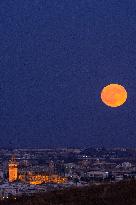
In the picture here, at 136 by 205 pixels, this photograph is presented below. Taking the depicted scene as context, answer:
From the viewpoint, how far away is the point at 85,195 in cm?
1325

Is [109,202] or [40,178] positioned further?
[40,178]

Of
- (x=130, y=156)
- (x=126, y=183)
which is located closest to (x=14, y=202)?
(x=126, y=183)

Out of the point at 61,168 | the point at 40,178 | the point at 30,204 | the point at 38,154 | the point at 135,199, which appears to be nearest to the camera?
the point at 135,199

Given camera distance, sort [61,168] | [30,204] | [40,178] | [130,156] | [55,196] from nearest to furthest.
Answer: [30,204], [55,196], [40,178], [61,168], [130,156]

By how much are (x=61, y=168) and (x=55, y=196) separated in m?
18.3

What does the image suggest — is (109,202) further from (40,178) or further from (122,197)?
(40,178)

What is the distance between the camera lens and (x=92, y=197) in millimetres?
12688

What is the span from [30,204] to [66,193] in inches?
53.8

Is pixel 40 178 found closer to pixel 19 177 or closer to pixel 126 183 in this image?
pixel 19 177

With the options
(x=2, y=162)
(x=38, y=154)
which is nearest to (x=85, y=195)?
(x=2, y=162)

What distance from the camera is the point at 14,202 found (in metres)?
14.0

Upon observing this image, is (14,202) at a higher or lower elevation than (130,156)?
lower

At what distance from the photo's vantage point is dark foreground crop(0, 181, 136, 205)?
40.1 feet

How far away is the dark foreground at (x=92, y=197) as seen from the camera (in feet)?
40.1
